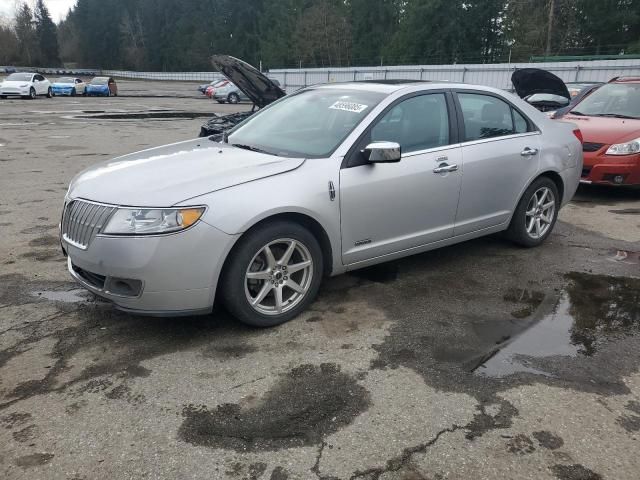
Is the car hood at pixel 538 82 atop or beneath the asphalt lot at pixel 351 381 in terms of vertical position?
atop

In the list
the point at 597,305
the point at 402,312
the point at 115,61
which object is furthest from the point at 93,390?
the point at 115,61

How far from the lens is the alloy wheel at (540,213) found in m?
5.34

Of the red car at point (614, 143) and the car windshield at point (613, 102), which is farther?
the car windshield at point (613, 102)

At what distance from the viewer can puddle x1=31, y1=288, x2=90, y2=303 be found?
162 inches

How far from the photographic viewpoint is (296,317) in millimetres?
3822

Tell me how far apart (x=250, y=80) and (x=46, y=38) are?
366ft

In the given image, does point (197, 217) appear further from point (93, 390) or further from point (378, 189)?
point (378, 189)

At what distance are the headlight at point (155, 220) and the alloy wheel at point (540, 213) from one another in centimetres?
349

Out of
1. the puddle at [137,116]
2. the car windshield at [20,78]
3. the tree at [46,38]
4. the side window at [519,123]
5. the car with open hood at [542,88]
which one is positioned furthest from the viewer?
the tree at [46,38]

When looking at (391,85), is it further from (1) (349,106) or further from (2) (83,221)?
(2) (83,221)

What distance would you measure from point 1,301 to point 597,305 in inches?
181

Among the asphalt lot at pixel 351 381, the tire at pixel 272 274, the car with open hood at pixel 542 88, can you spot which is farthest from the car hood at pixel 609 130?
the tire at pixel 272 274

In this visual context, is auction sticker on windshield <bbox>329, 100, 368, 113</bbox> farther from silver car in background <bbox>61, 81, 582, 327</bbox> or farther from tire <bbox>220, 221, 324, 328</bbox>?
tire <bbox>220, 221, 324, 328</bbox>

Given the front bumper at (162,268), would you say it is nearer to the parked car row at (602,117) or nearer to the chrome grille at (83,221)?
the chrome grille at (83,221)
